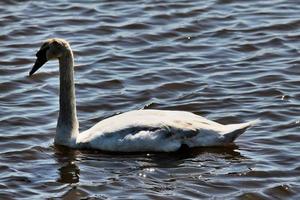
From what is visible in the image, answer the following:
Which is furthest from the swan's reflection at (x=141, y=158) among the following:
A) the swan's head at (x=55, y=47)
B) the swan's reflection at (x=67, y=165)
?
the swan's head at (x=55, y=47)

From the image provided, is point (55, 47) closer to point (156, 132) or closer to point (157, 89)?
point (156, 132)

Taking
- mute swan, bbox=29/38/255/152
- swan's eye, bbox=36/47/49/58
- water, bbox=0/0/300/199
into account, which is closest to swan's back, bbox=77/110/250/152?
mute swan, bbox=29/38/255/152

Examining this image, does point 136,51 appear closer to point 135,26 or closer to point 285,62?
point 135,26

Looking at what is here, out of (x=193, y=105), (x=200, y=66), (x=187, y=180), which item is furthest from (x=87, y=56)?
(x=187, y=180)

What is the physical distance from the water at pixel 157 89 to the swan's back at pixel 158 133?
0.40ft

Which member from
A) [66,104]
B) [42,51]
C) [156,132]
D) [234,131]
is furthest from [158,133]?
[42,51]

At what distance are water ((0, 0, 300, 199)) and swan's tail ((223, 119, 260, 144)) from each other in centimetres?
16

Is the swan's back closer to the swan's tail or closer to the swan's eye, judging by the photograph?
the swan's tail

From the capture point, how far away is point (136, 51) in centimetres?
A: 1444

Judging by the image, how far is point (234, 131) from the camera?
35.1 ft

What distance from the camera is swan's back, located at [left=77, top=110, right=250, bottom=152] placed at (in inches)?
419

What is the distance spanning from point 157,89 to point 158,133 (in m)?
2.28

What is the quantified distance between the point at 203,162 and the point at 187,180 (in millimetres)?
643

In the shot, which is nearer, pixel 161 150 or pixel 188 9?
pixel 161 150
